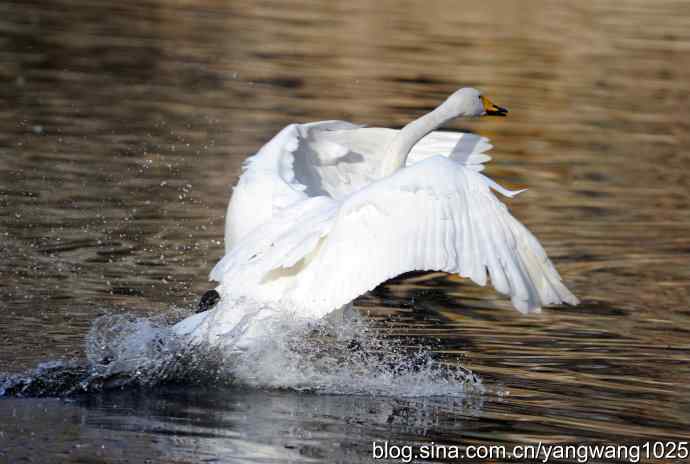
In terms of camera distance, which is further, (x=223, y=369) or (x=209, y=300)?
(x=209, y=300)

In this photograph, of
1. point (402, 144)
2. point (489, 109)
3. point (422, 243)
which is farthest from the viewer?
point (489, 109)

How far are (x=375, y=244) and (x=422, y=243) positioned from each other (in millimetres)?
243

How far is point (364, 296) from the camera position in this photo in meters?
9.62

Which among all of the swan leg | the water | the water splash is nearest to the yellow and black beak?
the water

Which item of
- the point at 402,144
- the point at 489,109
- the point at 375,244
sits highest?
the point at 489,109

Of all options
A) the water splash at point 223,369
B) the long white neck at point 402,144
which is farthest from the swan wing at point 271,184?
the water splash at point 223,369

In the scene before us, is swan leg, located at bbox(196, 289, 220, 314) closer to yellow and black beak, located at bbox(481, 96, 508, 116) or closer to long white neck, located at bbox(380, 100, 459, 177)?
long white neck, located at bbox(380, 100, 459, 177)

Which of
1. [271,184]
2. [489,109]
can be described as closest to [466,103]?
[489,109]

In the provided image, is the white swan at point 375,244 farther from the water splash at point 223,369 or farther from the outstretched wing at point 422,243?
the water splash at point 223,369

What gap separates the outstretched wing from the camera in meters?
6.96

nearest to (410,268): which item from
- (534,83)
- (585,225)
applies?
(585,225)

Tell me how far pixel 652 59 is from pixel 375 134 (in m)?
15.7

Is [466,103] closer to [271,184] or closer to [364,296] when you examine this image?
[271,184]

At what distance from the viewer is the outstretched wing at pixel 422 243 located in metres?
6.96
